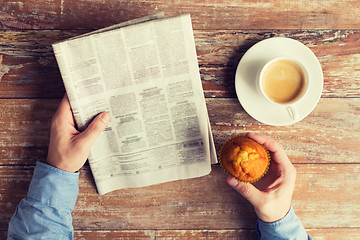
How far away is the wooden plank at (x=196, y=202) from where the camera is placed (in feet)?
2.79

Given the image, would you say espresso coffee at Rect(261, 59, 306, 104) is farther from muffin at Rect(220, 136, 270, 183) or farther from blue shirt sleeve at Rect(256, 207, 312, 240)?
blue shirt sleeve at Rect(256, 207, 312, 240)

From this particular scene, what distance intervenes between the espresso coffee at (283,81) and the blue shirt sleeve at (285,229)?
30cm

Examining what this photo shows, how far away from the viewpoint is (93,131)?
2.45ft

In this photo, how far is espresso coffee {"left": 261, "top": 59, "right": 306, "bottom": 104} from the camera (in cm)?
75

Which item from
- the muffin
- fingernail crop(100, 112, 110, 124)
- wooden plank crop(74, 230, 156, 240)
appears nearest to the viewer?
the muffin

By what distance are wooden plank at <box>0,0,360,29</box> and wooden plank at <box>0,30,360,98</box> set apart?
22mm

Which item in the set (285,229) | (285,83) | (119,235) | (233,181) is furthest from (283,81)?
(119,235)

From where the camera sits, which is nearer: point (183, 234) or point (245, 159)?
point (245, 159)

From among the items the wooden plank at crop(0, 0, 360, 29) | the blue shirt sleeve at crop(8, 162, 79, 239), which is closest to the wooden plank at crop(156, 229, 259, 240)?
the blue shirt sleeve at crop(8, 162, 79, 239)

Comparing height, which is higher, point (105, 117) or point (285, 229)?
point (105, 117)

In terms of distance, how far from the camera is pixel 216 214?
0.87 metres

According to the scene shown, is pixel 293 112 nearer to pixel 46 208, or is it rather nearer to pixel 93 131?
pixel 93 131

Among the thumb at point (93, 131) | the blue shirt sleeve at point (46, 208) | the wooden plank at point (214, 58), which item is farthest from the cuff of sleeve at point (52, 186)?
the wooden plank at point (214, 58)

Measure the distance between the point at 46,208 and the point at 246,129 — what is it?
22.3 inches
